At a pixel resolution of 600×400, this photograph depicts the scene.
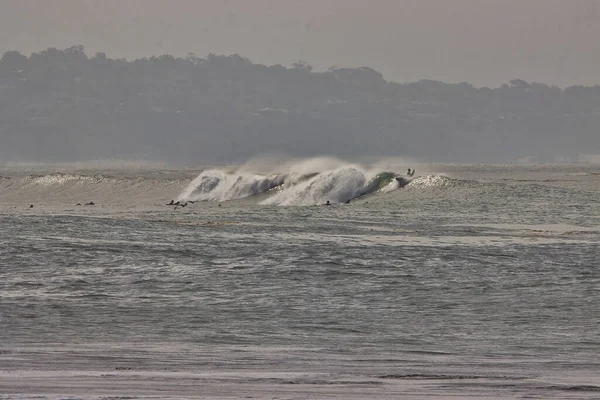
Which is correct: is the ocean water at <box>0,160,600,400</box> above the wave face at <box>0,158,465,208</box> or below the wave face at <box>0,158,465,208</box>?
above

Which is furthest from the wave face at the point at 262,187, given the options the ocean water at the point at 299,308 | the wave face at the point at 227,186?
the ocean water at the point at 299,308

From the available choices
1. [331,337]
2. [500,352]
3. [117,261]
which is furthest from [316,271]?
[500,352]

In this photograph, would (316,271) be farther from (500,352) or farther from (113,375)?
(113,375)

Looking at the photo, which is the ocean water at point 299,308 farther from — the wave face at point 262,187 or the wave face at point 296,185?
the wave face at point 262,187

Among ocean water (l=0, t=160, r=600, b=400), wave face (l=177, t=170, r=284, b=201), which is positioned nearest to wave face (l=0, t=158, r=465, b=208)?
wave face (l=177, t=170, r=284, b=201)

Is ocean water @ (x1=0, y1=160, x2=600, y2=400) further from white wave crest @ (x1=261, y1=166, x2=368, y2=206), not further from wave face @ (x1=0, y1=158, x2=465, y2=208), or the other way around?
wave face @ (x1=0, y1=158, x2=465, y2=208)

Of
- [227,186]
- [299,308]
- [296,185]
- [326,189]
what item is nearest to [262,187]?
[227,186]

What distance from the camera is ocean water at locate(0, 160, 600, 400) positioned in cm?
1338

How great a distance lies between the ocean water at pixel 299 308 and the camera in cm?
1338

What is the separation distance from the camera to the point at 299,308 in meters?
21.3

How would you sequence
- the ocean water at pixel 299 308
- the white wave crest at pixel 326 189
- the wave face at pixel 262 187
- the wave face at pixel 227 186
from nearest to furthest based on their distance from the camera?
1. the ocean water at pixel 299 308
2. the white wave crest at pixel 326 189
3. the wave face at pixel 262 187
4. the wave face at pixel 227 186

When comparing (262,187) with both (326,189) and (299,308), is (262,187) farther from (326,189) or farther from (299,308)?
(299,308)

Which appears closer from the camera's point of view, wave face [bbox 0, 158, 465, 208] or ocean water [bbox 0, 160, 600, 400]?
ocean water [bbox 0, 160, 600, 400]

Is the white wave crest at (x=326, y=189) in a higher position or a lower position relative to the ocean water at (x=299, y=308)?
lower
